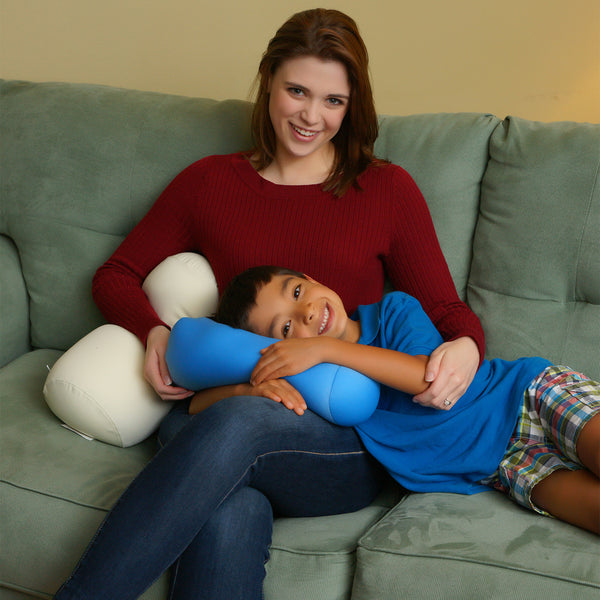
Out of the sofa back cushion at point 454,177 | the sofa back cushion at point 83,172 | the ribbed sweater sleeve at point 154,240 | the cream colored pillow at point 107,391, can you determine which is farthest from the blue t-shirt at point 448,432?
the sofa back cushion at point 83,172

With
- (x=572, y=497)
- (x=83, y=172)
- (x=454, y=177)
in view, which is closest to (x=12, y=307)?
(x=83, y=172)

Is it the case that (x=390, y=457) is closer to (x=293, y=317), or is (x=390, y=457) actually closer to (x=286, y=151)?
(x=293, y=317)

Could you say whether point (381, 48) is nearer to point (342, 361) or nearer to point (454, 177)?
point (454, 177)

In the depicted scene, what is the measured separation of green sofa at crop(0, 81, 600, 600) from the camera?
1.27 m

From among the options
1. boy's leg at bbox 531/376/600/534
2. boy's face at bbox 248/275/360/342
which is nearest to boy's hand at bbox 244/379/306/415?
boy's face at bbox 248/275/360/342

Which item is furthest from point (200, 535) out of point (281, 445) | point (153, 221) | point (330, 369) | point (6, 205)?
point (6, 205)

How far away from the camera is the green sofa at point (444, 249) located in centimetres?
127

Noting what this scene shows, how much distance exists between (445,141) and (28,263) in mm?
1167

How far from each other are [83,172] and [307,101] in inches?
27.6

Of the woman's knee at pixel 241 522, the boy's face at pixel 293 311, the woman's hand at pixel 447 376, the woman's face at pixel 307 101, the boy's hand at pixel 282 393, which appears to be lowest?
the woman's knee at pixel 241 522

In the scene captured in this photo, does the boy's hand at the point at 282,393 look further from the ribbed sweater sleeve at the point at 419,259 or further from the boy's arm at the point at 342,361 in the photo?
the ribbed sweater sleeve at the point at 419,259

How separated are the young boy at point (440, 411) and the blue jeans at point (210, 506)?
0.12m

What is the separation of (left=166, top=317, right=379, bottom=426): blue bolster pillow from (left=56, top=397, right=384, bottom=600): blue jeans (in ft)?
0.20

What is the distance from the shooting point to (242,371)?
1.45 metres
